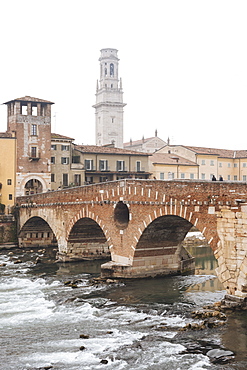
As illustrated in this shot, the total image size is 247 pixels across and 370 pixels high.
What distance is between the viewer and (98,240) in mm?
39844

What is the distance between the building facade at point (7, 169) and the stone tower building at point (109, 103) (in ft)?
147

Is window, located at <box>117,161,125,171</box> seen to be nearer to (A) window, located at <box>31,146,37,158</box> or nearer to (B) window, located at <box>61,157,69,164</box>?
(B) window, located at <box>61,157,69,164</box>

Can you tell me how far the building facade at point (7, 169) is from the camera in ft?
185

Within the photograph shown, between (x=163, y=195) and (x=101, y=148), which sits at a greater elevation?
(x=101, y=148)

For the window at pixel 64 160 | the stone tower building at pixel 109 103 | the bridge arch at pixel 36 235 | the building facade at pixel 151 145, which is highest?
the stone tower building at pixel 109 103

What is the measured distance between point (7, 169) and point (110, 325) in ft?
130

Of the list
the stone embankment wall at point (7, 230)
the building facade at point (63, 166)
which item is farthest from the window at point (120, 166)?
the stone embankment wall at point (7, 230)

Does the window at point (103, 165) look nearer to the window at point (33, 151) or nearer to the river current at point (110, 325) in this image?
the window at point (33, 151)

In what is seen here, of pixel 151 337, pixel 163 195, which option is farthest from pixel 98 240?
pixel 151 337

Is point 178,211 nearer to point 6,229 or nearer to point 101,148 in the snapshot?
point 6,229

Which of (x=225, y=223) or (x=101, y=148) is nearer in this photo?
(x=225, y=223)

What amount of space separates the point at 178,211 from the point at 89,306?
6376 millimetres

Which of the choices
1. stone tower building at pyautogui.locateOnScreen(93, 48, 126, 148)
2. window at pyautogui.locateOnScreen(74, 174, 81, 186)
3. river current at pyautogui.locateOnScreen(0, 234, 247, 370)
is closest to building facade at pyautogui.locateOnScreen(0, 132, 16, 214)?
window at pyautogui.locateOnScreen(74, 174, 81, 186)

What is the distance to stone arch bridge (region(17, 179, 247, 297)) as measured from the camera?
20.8 metres
